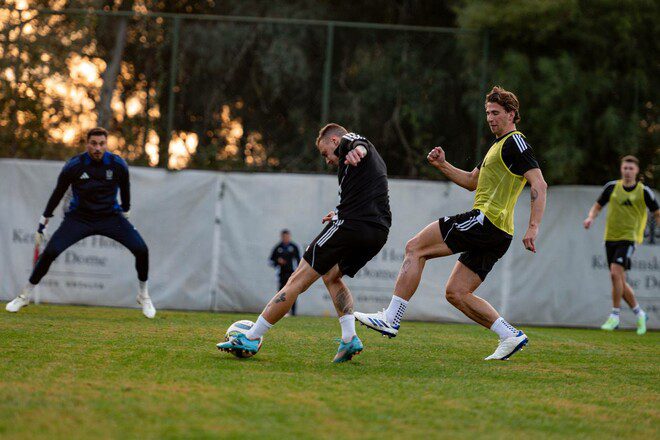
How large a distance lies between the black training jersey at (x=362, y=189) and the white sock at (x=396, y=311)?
601 mm

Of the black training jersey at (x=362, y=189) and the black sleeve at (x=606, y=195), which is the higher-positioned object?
the black training jersey at (x=362, y=189)

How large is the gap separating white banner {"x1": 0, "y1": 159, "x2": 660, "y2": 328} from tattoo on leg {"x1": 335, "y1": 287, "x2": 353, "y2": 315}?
7653mm

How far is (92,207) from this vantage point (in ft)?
34.9

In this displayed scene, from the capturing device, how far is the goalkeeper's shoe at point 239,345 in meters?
6.84

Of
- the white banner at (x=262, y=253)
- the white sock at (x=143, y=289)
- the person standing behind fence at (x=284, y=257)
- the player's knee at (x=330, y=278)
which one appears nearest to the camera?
the player's knee at (x=330, y=278)

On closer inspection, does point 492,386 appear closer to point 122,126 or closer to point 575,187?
point 575,187

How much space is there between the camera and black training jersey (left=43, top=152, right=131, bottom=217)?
419 inches

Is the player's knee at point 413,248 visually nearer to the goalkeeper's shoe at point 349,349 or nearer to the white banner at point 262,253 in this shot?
the goalkeeper's shoe at point 349,349

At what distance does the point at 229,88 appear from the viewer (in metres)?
16.8

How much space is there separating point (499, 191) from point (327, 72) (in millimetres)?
9571

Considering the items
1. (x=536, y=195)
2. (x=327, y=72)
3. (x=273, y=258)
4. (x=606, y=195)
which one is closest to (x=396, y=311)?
(x=536, y=195)

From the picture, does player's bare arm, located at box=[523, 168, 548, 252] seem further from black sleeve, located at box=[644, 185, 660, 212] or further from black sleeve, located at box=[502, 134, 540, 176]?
black sleeve, located at box=[644, 185, 660, 212]

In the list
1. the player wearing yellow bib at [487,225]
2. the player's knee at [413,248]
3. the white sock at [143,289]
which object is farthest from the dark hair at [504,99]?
the white sock at [143,289]

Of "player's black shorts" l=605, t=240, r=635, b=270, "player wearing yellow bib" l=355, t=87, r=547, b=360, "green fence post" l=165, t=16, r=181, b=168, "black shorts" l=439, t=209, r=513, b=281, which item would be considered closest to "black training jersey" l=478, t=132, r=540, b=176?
"player wearing yellow bib" l=355, t=87, r=547, b=360
